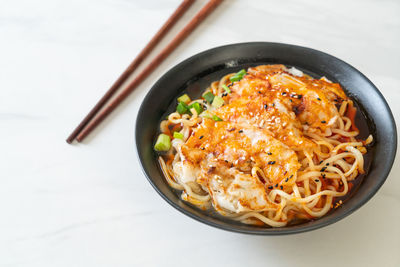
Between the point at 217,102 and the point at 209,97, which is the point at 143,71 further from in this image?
the point at 217,102

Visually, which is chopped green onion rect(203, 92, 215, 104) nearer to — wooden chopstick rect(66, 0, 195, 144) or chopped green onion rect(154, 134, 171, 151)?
chopped green onion rect(154, 134, 171, 151)

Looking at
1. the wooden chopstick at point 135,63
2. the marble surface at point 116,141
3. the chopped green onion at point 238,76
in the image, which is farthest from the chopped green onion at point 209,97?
the wooden chopstick at point 135,63

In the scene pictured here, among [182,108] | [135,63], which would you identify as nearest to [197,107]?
[182,108]

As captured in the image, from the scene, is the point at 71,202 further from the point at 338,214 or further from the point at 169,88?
the point at 338,214

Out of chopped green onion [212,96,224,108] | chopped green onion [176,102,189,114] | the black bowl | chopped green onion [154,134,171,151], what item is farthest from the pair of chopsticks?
chopped green onion [212,96,224,108]

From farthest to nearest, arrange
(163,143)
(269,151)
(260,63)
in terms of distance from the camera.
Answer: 1. (260,63)
2. (163,143)
3. (269,151)

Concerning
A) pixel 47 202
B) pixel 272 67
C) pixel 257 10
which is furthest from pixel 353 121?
pixel 47 202
